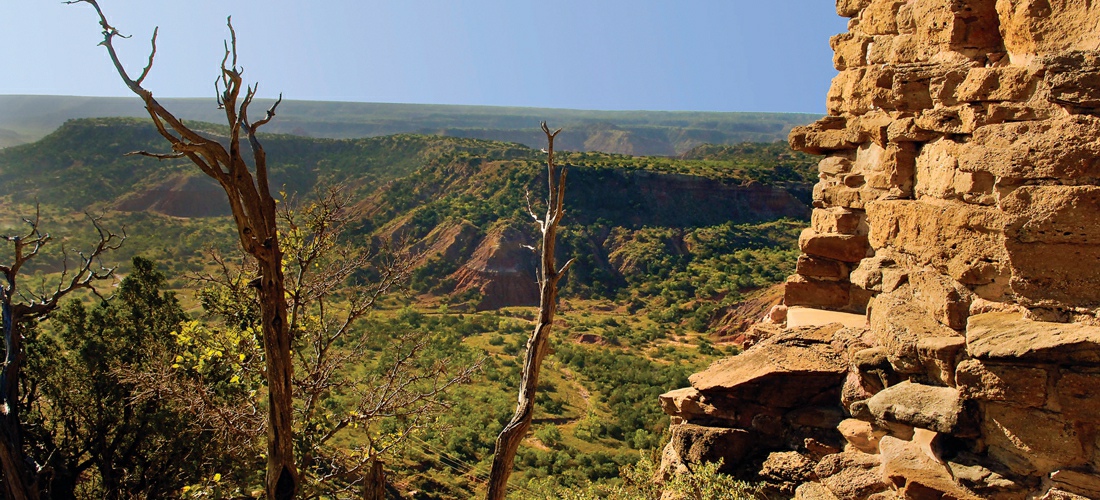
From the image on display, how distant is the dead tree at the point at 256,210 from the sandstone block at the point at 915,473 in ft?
14.6

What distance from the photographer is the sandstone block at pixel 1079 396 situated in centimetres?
423

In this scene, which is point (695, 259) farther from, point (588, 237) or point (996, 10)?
point (996, 10)

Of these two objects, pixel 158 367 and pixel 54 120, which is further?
pixel 54 120

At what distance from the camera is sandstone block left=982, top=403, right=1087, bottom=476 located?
171 inches

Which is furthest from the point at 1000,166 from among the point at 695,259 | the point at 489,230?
the point at 489,230

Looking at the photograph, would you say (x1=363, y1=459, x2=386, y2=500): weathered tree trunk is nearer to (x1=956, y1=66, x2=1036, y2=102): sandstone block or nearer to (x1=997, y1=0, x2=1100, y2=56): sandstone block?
(x1=956, y1=66, x2=1036, y2=102): sandstone block

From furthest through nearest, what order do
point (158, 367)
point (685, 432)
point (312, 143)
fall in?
point (312, 143), point (158, 367), point (685, 432)

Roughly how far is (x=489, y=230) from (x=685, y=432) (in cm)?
4458

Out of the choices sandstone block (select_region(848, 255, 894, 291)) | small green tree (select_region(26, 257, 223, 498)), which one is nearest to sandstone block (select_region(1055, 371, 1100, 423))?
sandstone block (select_region(848, 255, 894, 291))

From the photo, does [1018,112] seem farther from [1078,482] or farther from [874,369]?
[1078,482]

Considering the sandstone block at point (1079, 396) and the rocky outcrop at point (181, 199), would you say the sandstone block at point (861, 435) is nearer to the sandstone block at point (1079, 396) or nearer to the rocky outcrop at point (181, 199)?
the sandstone block at point (1079, 396)

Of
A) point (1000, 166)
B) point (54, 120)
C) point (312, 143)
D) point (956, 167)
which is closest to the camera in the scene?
point (1000, 166)

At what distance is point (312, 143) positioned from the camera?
82.4 metres

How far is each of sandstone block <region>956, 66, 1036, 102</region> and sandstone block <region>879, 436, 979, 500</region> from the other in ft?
8.44
